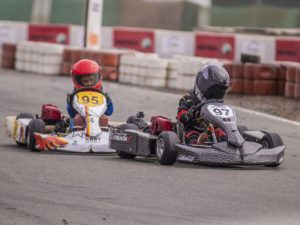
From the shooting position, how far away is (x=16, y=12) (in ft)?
93.2

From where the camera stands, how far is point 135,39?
2497 cm

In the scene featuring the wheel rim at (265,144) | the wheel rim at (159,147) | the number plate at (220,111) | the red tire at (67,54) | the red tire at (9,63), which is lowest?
the red tire at (9,63)

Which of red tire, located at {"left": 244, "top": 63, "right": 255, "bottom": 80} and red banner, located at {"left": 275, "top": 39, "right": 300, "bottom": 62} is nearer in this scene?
red tire, located at {"left": 244, "top": 63, "right": 255, "bottom": 80}

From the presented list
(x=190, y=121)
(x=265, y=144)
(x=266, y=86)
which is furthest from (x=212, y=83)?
(x=266, y=86)

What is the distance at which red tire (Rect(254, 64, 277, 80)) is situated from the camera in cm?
1600

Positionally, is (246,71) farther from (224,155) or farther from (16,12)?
(16,12)

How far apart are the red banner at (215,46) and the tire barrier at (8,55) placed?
507cm

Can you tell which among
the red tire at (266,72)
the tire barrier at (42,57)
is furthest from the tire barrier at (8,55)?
the red tire at (266,72)

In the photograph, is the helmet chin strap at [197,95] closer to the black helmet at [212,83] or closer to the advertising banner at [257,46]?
the black helmet at [212,83]

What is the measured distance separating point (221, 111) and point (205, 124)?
37 centimetres

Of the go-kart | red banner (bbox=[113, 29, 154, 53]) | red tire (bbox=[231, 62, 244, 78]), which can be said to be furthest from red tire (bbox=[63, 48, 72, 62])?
the go-kart

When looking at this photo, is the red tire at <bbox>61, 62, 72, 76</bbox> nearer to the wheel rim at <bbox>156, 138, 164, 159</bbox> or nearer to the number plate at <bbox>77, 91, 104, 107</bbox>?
the number plate at <bbox>77, 91, 104, 107</bbox>

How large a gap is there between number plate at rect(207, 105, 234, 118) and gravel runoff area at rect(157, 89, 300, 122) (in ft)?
17.6

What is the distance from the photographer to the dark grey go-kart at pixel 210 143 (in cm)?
735
